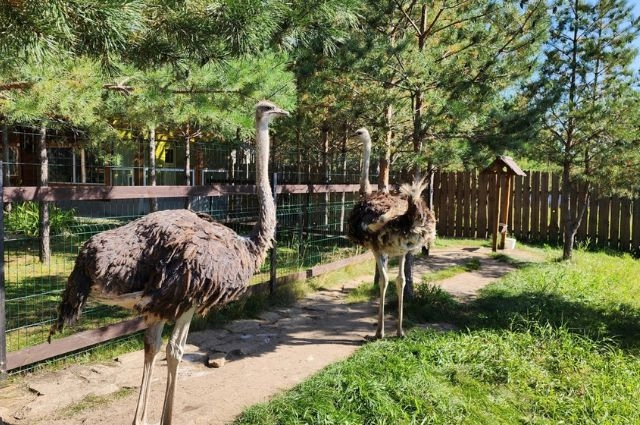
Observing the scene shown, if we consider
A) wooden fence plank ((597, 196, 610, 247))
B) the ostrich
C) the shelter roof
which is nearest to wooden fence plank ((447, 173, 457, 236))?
the shelter roof

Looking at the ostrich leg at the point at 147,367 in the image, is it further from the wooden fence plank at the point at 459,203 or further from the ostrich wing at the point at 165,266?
the wooden fence plank at the point at 459,203

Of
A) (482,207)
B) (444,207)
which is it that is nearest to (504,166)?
(482,207)

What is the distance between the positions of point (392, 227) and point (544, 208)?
9.25m

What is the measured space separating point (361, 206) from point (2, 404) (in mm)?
3831

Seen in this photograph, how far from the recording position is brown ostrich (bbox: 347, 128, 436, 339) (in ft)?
18.1

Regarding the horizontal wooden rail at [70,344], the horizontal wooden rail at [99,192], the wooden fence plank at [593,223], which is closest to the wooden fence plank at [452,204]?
the wooden fence plank at [593,223]

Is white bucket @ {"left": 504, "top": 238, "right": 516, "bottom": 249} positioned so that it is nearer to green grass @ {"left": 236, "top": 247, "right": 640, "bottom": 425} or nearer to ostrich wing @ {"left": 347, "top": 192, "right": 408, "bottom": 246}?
green grass @ {"left": 236, "top": 247, "right": 640, "bottom": 425}

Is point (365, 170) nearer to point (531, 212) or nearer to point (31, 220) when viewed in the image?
point (531, 212)

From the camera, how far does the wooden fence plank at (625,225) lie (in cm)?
1262

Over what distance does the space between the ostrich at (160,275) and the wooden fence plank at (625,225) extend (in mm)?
11599

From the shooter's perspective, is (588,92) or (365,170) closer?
(365,170)

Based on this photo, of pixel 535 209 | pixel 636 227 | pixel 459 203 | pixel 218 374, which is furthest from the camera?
pixel 459 203

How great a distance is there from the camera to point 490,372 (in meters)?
4.90

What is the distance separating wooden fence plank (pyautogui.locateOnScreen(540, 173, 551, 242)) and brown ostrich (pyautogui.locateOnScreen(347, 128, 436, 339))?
28.1 feet
